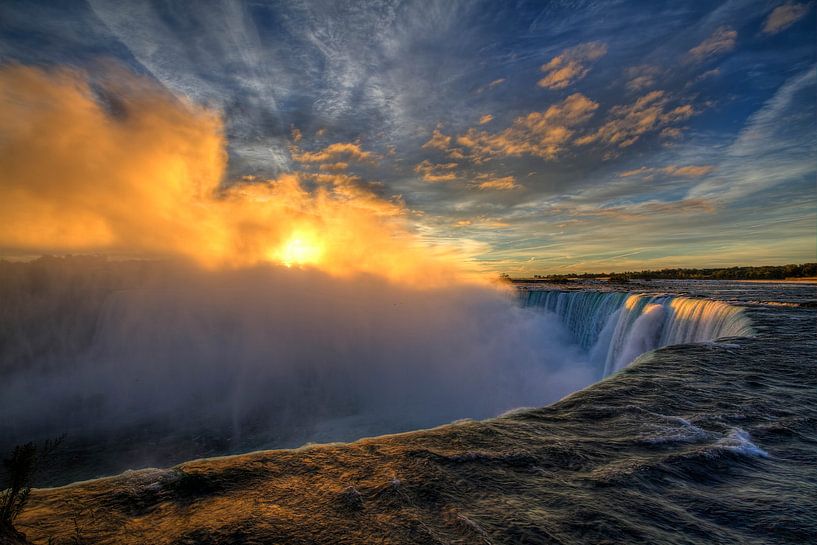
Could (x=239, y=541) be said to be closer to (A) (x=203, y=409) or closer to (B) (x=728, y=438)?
(B) (x=728, y=438)

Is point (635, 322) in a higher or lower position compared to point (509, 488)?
lower

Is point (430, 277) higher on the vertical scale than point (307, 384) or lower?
higher

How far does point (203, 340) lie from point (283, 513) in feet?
91.5

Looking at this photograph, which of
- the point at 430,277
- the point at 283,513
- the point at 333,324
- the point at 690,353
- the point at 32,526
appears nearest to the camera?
the point at 32,526

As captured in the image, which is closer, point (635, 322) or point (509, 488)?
point (509, 488)

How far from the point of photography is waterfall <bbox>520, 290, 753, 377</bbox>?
15.0 m

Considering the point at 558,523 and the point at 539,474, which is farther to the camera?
the point at 539,474

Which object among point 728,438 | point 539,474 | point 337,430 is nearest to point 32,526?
point 539,474

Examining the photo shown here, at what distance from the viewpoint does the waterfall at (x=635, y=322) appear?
15021 millimetres

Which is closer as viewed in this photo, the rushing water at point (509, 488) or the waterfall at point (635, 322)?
the rushing water at point (509, 488)

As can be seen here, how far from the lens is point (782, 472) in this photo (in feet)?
12.8

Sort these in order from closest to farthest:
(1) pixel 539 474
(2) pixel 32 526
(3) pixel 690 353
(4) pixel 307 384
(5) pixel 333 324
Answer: (2) pixel 32 526
(1) pixel 539 474
(3) pixel 690 353
(4) pixel 307 384
(5) pixel 333 324

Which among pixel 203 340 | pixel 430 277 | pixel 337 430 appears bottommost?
pixel 337 430

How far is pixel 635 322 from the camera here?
1886 centimetres
